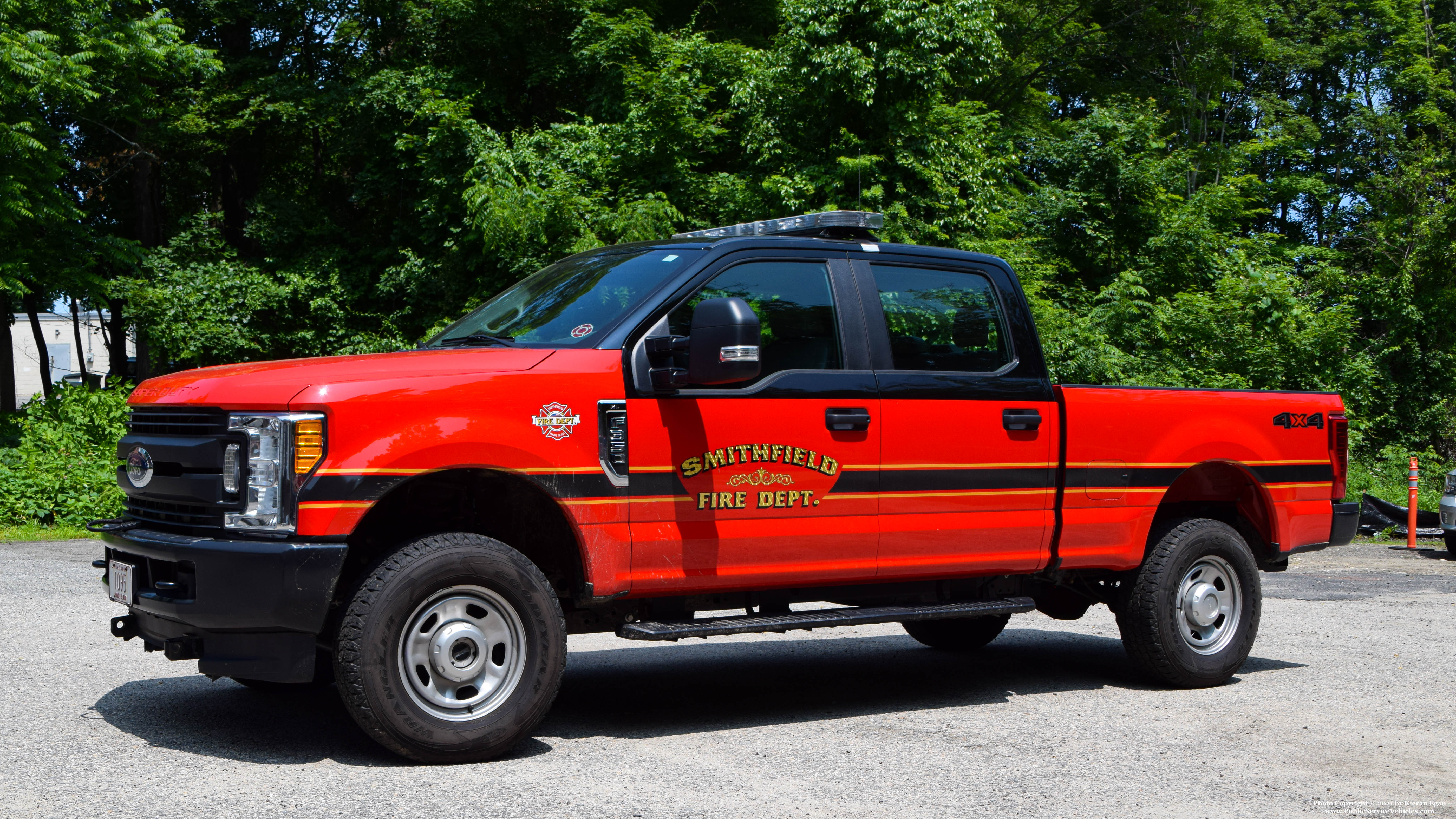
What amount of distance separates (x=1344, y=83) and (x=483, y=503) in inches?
1701

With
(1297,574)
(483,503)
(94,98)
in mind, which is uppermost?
(94,98)

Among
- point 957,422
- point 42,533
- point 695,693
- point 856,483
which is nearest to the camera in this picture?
point 856,483

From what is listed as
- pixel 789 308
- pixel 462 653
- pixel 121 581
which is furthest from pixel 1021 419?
pixel 121 581

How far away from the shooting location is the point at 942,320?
20.7 feet

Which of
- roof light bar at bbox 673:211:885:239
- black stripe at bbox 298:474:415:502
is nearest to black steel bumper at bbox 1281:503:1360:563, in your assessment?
roof light bar at bbox 673:211:885:239

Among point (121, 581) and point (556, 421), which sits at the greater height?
point (556, 421)

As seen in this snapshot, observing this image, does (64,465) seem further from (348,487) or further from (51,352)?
(51,352)

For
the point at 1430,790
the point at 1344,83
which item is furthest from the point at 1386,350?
the point at 1430,790

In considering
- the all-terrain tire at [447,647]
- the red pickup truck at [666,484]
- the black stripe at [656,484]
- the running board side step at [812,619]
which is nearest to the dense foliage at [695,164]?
the red pickup truck at [666,484]

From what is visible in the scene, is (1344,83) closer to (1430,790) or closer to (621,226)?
(621,226)

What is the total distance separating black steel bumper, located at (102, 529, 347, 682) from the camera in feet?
14.9

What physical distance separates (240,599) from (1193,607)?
499 centimetres

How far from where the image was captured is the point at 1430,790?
480 cm

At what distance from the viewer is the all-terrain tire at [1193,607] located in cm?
684
